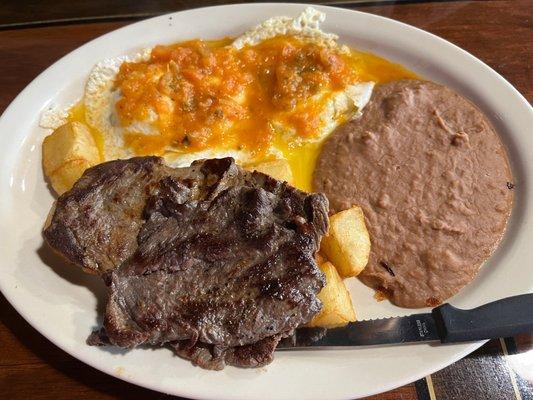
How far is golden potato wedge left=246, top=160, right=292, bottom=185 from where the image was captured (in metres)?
2.95

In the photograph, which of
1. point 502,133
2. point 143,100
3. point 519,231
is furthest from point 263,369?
point 502,133

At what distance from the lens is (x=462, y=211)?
2883 millimetres

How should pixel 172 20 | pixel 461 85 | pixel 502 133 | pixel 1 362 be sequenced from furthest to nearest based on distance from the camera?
pixel 172 20
pixel 461 85
pixel 502 133
pixel 1 362

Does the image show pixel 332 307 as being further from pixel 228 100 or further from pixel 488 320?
pixel 228 100

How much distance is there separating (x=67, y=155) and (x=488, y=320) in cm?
245

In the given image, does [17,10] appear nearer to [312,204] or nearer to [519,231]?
[312,204]

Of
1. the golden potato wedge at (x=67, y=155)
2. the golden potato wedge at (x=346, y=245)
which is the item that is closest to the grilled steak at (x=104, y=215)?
the golden potato wedge at (x=67, y=155)

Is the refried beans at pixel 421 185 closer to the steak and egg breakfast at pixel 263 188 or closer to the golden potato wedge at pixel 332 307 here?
the steak and egg breakfast at pixel 263 188

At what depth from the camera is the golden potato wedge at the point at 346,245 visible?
2.65 metres

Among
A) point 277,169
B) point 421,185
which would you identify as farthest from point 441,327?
point 277,169

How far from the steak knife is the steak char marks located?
10.6 inches

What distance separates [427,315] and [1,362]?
88.1 inches

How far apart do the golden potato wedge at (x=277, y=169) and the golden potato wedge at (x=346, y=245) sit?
1.37ft

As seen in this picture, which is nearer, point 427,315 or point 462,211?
point 427,315
